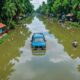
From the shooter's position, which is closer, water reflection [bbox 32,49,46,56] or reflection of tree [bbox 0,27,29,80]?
Result: reflection of tree [bbox 0,27,29,80]

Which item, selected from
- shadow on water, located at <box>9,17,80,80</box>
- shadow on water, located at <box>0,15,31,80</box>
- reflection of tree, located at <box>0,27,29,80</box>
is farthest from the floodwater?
reflection of tree, located at <box>0,27,29,80</box>

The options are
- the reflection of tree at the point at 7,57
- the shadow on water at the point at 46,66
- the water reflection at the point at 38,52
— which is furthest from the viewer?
the water reflection at the point at 38,52

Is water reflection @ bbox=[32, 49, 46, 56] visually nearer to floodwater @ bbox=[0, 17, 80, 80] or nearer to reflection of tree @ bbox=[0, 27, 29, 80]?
floodwater @ bbox=[0, 17, 80, 80]

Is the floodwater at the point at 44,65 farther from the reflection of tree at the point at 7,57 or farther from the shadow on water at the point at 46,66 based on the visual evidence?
the reflection of tree at the point at 7,57

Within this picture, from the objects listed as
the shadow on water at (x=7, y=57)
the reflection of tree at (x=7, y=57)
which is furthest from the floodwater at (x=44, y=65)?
the reflection of tree at (x=7, y=57)

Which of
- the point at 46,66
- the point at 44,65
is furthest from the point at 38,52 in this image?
the point at 46,66

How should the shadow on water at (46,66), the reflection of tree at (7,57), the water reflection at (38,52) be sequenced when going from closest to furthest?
the shadow on water at (46,66)
the reflection of tree at (7,57)
the water reflection at (38,52)

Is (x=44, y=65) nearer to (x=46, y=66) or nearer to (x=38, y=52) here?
(x=46, y=66)
